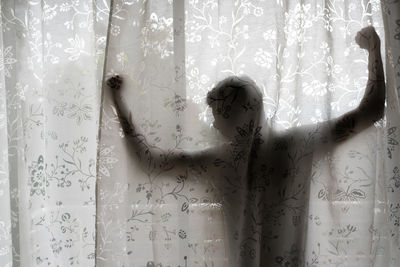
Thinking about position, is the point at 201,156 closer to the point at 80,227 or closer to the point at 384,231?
the point at 80,227

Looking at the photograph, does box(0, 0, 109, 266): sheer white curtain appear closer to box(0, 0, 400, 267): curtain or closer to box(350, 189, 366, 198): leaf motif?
box(0, 0, 400, 267): curtain

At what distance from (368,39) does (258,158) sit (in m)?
0.49

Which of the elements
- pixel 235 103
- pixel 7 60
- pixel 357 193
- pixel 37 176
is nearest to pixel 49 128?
pixel 37 176

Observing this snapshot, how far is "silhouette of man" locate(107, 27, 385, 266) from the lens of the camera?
1.21 m

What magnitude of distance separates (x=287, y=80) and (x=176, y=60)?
13.6 inches

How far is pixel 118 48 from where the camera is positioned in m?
1.20

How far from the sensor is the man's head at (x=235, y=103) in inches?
47.7

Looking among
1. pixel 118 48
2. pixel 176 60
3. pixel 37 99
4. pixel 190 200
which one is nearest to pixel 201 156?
pixel 190 200

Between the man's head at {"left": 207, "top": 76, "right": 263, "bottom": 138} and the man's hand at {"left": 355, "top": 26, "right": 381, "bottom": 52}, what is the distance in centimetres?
34

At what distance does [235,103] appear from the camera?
3.98 feet

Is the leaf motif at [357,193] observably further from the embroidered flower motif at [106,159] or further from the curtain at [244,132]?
the embroidered flower motif at [106,159]

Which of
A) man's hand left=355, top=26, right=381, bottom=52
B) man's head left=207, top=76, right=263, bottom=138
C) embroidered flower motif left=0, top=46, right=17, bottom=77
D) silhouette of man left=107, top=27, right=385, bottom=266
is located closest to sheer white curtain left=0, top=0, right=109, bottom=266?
embroidered flower motif left=0, top=46, right=17, bottom=77

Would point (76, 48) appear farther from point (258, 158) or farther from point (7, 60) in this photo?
point (258, 158)

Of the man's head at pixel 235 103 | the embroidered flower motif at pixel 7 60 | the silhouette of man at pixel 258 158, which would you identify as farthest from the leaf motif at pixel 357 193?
the embroidered flower motif at pixel 7 60
